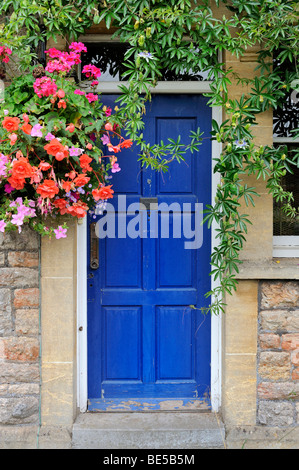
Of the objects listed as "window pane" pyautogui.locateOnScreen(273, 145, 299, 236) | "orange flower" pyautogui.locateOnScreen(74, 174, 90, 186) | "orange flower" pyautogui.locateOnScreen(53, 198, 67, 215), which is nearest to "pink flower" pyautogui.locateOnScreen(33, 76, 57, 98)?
"orange flower" pyautogui.locateOnScreen(74, 174, 90, 186)

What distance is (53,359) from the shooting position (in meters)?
3.30

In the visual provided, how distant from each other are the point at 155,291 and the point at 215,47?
1.84 meters

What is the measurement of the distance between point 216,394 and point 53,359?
1.30 metres

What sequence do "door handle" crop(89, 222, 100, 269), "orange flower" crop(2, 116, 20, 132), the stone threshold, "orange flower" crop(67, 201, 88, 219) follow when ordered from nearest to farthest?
"orange flower" crop(2, 116, 20, 132) → "orange flower" crop(67, 201, 88, 219) → the stone threshold → "door handle" crop(89, 222, 100, 269)

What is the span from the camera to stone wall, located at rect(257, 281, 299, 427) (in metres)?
3.31

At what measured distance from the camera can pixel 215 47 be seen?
9.79 feet

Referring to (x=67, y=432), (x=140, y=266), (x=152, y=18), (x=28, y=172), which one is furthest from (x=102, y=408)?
(x=152, y=18)

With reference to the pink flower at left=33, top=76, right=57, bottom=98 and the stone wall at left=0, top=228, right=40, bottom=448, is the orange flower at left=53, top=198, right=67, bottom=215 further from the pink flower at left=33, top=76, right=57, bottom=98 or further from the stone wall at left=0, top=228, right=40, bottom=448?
the pink flower at left=33, top=76, right=57, bottom=98

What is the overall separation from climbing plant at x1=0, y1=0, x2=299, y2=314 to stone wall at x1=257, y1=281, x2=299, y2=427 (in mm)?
450

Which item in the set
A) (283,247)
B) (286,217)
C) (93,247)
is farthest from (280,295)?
(93,247)

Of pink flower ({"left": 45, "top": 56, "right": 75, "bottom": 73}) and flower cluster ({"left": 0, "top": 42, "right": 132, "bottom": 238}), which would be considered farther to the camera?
pink flower ({"left": 45, "top": 56, "right": 75, "bottom": 73})

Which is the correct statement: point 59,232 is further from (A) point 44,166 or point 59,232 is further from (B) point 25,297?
(B) point 25,297

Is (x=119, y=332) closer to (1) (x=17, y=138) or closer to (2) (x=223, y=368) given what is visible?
(2) (x=223, y=368)

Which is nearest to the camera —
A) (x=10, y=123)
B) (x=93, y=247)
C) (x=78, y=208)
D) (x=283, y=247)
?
(x=10, y=123)
